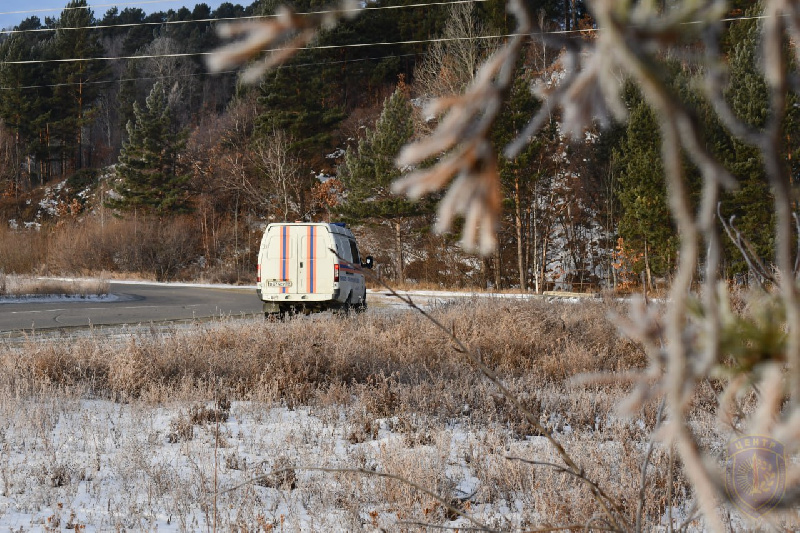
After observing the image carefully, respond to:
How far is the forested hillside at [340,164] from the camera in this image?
2708cm

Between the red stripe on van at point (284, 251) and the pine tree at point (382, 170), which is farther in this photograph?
the pine tree at point (382, 170)

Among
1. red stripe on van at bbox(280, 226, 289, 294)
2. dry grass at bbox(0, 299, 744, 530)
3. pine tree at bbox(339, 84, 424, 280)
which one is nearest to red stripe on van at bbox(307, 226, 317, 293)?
red stripe on van at bbox(280, 226, 289, 294)

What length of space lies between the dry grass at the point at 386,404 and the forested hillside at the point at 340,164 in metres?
7.96

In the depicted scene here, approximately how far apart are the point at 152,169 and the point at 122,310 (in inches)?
1343

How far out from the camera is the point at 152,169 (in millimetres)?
48594

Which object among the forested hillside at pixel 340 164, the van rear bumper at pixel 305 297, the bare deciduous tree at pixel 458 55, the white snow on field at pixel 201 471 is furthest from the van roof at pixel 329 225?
the bare deciduous tree at pixel 458 55

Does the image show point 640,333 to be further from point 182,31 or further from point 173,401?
point 182,31

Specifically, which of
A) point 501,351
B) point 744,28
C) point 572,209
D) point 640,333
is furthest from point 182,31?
point 640,333

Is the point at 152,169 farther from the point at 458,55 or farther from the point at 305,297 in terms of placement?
the point at 305,297

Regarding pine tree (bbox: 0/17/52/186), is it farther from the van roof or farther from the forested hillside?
the van roof

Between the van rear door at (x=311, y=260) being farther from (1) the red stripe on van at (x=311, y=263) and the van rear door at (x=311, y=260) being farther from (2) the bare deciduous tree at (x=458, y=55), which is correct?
(2) the bare deciduous tree at (x=458, y=55)

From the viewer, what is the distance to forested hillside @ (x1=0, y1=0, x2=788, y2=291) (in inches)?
1066

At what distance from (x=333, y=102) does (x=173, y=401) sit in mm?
51791

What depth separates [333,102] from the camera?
55.9 m
